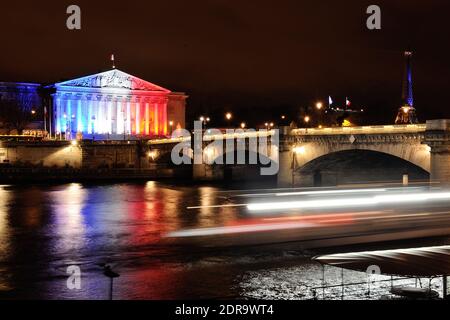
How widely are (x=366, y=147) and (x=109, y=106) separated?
95.7 meters

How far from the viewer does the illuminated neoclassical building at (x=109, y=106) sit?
13125 cm

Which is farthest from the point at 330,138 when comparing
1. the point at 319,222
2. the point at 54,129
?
the point at 54,129

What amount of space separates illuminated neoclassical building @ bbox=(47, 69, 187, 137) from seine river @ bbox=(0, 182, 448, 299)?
90.9 metres

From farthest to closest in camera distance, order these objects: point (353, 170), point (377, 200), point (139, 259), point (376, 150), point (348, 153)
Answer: point (353, 170), point (348, 153), point (376, 150), point (377, 200), point (139, 259)

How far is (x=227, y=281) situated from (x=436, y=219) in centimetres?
1577

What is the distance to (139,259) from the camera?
24.5m

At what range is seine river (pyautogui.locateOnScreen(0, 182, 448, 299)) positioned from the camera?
19.4m

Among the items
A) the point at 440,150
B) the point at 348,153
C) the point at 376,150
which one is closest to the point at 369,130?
the point at 376,150

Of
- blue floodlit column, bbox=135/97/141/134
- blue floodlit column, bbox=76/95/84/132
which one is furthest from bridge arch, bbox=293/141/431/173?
blue floodlit column, bbox=135/97/141/134

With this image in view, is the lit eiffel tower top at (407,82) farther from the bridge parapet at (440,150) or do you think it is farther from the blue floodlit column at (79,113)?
the blue floodlit column at (79,113)

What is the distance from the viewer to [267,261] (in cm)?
2367

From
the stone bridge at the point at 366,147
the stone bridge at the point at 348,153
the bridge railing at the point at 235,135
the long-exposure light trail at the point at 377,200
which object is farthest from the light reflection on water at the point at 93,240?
the bridge railing at the point at 235,135

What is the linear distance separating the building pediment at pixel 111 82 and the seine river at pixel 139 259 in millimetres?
91532

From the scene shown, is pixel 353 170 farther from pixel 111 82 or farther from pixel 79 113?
pixel 111 82
